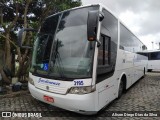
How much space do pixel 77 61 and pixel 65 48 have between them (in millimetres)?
551

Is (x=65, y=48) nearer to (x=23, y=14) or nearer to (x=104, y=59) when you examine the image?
(x=104, y=59)

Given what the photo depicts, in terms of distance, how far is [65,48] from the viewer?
496cm

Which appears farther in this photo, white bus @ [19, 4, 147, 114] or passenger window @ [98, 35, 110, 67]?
passenger window @ [98, 35, 110, 67]

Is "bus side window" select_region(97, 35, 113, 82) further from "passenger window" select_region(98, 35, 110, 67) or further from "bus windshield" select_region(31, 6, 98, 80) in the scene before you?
"bus windshield" select_region(31, 6, 98, 80)

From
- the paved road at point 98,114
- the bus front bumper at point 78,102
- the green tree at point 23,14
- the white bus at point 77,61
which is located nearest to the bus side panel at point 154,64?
the green tree at point 23,14

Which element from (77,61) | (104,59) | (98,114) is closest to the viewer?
(77,61)

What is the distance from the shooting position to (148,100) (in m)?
6.95

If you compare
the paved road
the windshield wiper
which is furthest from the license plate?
the windshield wiper

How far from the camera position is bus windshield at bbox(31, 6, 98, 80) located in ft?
15.2

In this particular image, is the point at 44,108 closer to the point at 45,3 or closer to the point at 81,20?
the point at 81,20

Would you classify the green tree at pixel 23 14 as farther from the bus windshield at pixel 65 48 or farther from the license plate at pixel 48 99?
the license plate at pixel 48 99

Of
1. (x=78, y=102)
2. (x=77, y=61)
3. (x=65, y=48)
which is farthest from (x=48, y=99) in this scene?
(x=65, y=48)

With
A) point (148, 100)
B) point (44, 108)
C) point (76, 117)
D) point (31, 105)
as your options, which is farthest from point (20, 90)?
point (148, 100)

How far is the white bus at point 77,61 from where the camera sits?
4.48 m
